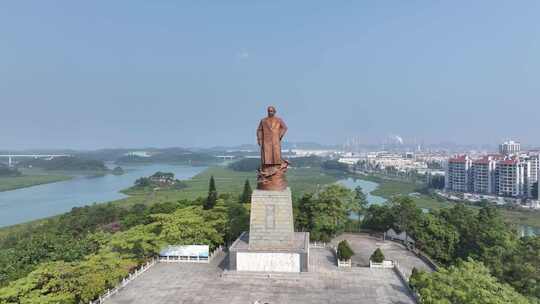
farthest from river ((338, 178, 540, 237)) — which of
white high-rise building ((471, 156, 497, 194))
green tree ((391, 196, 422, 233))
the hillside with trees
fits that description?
white high-rise building ((471, 156, 497, 194))

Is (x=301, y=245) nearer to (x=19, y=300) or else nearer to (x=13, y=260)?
(x=19, y=300)

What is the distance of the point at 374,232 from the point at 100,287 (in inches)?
721

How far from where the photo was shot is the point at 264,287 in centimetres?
1505

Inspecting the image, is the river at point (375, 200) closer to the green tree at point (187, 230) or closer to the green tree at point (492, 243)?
the green tree at point (492, 243)

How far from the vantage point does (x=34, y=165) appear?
416 ft

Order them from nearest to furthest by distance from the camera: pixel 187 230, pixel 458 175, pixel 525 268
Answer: pixel 525 268 → pixel 187 230 → pixel 458 175

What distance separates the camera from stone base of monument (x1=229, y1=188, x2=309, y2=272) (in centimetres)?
1627

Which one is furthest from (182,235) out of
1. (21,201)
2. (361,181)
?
(361,181)

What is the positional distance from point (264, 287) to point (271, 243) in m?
2.12

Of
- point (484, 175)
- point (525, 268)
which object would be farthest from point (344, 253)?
point (484, 175)

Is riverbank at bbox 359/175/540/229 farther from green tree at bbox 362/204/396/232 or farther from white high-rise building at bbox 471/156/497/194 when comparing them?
green tree at bbox 362/204/396/232

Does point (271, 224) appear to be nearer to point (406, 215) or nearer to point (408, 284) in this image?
point (408, 284)

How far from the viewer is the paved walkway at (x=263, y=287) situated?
550 inches

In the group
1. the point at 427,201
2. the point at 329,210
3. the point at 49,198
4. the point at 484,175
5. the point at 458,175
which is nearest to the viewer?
the point at 329,210
